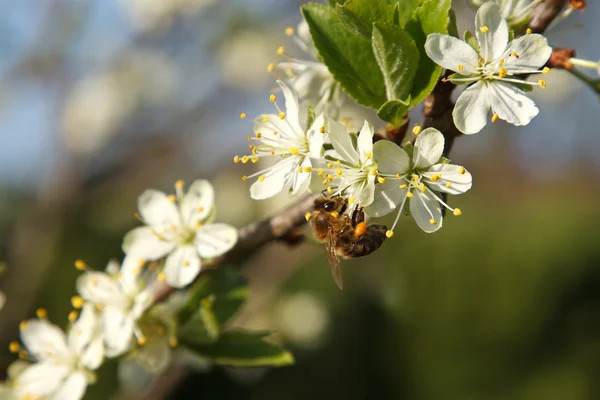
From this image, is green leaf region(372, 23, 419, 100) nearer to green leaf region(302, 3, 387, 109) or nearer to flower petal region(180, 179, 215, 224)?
green leaf region(302, 3, 387, 109)

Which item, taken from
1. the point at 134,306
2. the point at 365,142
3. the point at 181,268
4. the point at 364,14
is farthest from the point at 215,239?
Answer: the point at 364,14

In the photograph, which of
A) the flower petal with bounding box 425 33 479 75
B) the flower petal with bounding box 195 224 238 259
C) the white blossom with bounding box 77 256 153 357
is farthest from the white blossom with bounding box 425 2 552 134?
the white blossom with bounding box 77 256 153 357

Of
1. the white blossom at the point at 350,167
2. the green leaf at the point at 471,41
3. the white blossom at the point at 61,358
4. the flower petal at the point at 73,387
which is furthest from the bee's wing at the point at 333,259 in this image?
the flower petal at the point at 73,387

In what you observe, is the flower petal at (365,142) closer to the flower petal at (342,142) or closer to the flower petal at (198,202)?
the flower petal at (342,142)

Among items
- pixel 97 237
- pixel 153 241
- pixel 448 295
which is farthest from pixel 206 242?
pixel 448 295

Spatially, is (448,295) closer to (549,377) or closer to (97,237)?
(549,377)

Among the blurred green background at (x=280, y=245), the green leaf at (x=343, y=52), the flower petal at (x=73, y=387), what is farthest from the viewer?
the blurred green background at (x=280, y=245)
